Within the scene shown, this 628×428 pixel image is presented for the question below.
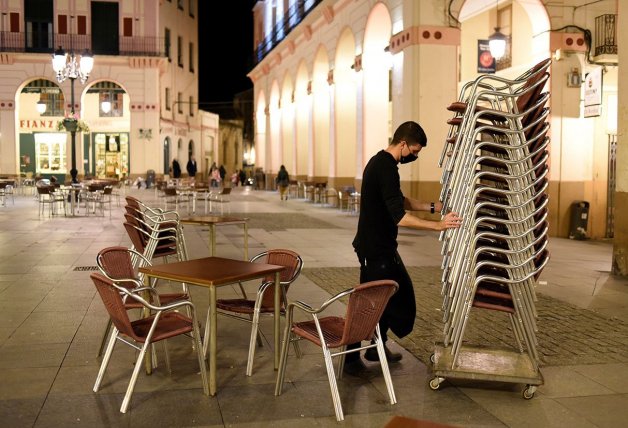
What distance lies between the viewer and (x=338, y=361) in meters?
5.66

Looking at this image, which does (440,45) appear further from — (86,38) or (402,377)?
(86,38)

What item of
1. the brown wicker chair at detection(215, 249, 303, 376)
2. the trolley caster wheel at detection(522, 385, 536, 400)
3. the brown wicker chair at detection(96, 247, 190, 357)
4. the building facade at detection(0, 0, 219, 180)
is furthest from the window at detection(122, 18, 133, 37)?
the trolley caster wheel at detection(522, 385, 536, 400)

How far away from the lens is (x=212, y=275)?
4.93 metres

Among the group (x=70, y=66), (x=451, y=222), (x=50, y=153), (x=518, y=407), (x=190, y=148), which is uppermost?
(x=70, y=66)

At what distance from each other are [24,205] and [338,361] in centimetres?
2140

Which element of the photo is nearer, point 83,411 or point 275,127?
point 83,411

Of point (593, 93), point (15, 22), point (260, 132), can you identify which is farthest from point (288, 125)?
point (593, 93)

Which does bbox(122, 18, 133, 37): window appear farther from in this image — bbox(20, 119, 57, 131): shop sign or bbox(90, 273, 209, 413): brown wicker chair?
bbox(90, 273, 209, 413): brown wicker chair

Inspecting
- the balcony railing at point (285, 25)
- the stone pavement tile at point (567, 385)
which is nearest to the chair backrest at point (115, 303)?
the stone pavement tile at point (567, 385)

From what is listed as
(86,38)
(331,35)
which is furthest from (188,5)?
(331,35)

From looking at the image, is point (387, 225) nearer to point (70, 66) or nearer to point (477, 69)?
point (477, 69)

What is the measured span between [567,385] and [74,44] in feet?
124

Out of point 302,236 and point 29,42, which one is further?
point 29,42

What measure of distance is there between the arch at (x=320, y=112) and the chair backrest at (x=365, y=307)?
2254cm
